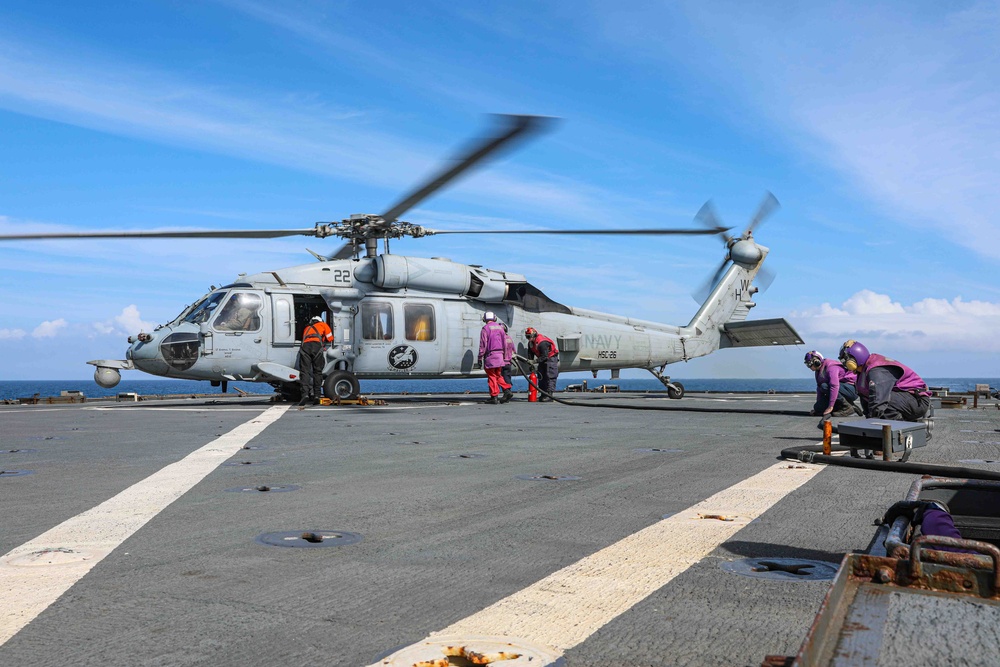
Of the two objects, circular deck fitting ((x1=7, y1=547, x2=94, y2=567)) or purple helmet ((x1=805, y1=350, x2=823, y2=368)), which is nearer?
circular deck fitting ((x1=7, y1=547, x2=94, y2=567))

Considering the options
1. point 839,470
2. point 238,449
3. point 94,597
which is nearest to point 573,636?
point 94,597

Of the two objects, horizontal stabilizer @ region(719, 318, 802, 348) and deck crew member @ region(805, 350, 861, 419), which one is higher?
horizontal stabilizer @ region(719, 318, 802, 348)

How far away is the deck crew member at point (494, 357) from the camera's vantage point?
57.9 ft

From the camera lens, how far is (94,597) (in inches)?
107

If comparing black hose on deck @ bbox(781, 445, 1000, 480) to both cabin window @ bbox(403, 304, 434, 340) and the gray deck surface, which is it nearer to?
the gray deck surface

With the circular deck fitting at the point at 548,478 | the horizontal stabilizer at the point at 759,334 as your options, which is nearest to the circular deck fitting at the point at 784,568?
the circular deck fitting at the point at 548,478

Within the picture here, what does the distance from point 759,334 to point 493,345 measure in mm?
8335

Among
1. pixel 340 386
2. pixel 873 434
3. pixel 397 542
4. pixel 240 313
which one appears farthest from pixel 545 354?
pixel 397 542

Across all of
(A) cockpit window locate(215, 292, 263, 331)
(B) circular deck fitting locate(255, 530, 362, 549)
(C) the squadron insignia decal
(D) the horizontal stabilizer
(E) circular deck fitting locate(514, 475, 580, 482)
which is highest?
(A) cockpit window locate(215, 292, 263, 331)

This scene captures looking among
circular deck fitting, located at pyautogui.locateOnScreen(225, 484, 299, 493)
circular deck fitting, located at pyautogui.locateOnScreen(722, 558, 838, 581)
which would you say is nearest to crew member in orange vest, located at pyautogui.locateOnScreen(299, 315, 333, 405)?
circular deck fitting, located at pyautogui.locateOnScreen(225, 484, 299, 493)

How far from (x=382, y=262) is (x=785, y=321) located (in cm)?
1069

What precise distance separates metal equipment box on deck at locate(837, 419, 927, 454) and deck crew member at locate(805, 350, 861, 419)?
507 cm

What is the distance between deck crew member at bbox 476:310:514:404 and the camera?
17656mm

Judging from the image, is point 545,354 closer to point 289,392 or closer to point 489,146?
point 289,392
